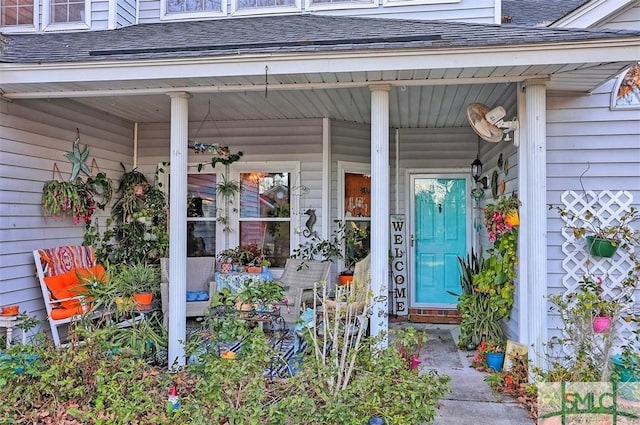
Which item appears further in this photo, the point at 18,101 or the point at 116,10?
the point at 116,10

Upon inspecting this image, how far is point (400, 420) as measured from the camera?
2617 mm

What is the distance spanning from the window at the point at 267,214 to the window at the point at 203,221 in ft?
1.33

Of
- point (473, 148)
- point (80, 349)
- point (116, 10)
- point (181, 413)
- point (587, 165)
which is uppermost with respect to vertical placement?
point (116, 10)

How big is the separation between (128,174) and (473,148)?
15.5 ft

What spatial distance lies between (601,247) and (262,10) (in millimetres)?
4365

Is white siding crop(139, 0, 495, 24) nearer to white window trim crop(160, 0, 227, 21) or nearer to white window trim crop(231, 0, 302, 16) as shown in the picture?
white window trim crop(231, 0, 302, 16)

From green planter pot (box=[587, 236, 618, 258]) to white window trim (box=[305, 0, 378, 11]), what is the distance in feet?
11.0

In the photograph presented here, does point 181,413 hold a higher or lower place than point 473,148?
lower

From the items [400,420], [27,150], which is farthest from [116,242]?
[400,420]

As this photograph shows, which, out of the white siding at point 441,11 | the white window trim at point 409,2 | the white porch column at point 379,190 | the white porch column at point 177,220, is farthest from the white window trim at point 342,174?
the white porch column at point 177,220

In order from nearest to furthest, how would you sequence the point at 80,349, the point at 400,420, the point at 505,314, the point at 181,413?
the point at 400,420 → the point at 181,413 → the point at 80,349 → the point at 505,314

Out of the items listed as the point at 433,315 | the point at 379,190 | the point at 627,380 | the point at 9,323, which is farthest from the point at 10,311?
the point at 627,380

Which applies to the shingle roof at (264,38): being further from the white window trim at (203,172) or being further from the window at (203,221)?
the window at (203,221)

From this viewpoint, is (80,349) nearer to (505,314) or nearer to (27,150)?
(27,150)
